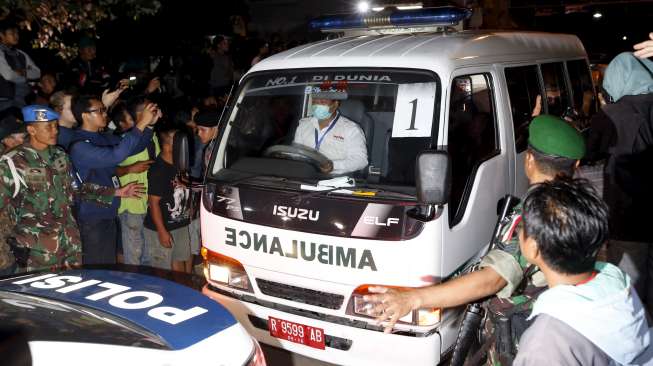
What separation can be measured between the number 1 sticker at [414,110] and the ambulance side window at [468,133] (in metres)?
0.14

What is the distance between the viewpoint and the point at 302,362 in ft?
13.0

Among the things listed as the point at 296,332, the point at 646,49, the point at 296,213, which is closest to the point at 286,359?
the point at 296,332

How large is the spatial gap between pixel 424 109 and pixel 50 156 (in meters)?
2.58

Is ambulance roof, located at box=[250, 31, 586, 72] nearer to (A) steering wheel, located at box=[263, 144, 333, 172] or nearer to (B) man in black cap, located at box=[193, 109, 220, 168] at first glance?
(A) steering wheel, located at box=[263, 144, 333, 172]

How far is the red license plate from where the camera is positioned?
11.3 feet

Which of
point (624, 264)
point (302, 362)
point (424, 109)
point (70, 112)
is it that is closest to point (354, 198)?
point (424, 109)

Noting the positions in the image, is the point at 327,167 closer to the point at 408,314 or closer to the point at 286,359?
the point at 408,314

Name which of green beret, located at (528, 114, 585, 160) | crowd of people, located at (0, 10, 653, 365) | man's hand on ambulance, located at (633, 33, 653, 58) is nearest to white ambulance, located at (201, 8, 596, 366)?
crowd of people, located at (0, 10, 653, 365)

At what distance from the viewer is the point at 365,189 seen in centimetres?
342

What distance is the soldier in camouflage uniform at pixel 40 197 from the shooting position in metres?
3.88

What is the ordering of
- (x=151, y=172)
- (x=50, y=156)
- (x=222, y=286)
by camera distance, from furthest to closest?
1. (x=151, y=172)
2. (x=50, y=156)
3. (x=222, y=286)

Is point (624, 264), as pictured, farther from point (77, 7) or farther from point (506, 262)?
point (77, 7)

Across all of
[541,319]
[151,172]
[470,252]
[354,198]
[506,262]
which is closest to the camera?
[541,319]

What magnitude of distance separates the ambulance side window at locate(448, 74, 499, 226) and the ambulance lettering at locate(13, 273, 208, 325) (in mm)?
→ 1607
